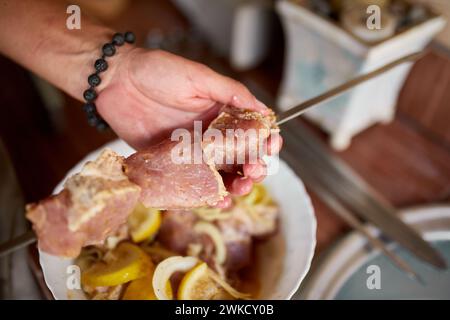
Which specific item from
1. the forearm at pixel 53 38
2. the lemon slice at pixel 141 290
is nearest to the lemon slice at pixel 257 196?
the lemon slice at pixel 141 290

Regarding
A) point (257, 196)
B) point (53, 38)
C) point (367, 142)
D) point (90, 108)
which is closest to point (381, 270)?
point (257, 196)

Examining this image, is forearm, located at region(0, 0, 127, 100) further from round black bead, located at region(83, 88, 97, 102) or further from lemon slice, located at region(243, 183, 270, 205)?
lemon slice, located at region(243, 183, 270, 205)

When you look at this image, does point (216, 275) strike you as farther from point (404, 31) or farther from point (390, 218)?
point (404, 31)

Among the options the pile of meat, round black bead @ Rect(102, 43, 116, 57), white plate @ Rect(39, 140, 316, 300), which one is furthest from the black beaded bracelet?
the pile of meat

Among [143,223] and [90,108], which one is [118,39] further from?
[143,223]

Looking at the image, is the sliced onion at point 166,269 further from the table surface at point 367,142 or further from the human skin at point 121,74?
the table surface at point 367,142

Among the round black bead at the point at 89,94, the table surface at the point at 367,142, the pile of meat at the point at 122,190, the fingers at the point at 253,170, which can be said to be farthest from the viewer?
the table surface at the point at 367,142
